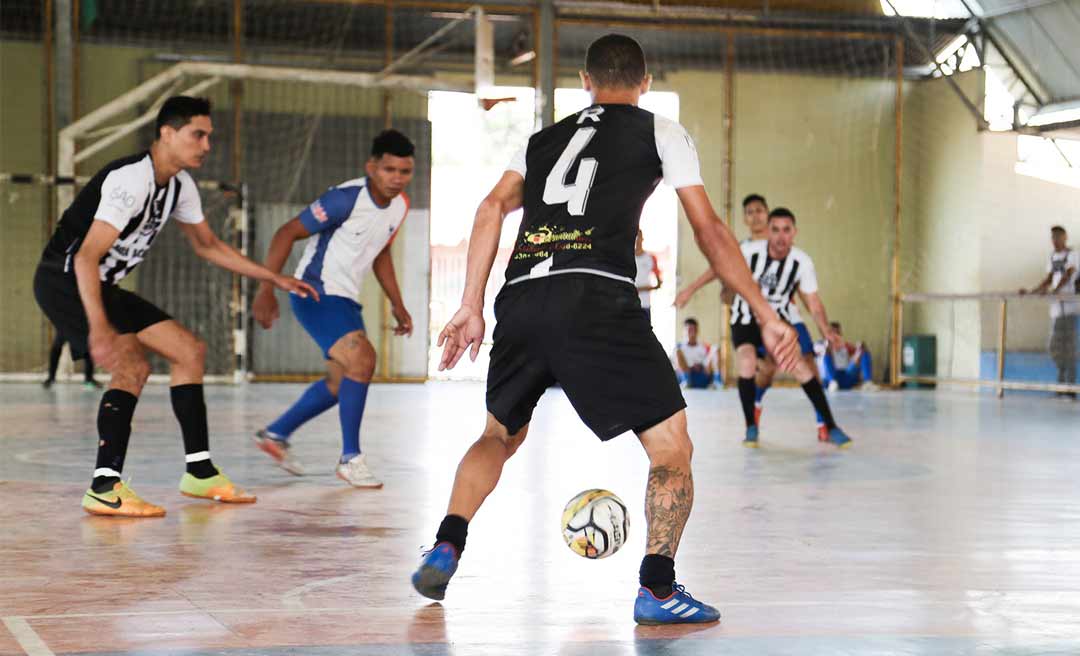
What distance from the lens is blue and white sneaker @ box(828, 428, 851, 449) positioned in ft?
32.5

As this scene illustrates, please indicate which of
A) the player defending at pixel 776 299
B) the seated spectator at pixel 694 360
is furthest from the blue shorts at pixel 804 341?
the seated spectator at pixel 694 360

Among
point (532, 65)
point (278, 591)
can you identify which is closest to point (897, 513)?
point (278, 591)

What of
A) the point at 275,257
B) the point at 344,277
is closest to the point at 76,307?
the point at 275,257

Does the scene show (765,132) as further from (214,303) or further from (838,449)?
(838,449)

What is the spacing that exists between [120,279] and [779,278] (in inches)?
221

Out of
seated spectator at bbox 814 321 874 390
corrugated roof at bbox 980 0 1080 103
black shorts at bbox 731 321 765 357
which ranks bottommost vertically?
seated spectator at bbox 814 321 874 390

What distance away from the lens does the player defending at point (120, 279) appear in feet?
18.7

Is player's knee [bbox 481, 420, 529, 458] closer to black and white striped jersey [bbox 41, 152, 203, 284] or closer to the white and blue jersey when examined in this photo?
black and white striped jersey [bbox 41, 152, 203, 284]

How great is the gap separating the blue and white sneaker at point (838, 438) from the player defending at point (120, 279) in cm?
524

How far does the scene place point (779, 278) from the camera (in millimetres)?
10164

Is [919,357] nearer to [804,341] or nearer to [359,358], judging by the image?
[804,341]

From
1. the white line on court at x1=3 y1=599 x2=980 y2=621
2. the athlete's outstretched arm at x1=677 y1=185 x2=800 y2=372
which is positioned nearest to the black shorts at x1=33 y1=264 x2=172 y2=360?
the white line on court at x1=3 y1=599 x2=980 y2=621

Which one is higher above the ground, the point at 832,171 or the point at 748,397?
the point at 832,171

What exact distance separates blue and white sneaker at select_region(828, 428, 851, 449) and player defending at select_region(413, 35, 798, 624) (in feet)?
20.6
